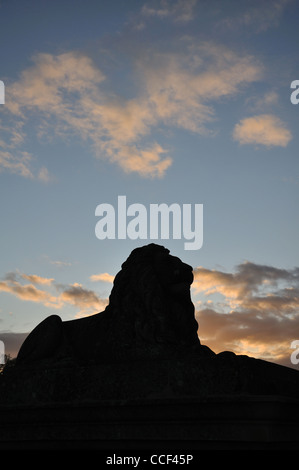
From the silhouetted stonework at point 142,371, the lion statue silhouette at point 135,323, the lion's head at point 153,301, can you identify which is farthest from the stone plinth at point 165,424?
the lion's head at point 153,301

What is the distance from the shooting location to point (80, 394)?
571cm

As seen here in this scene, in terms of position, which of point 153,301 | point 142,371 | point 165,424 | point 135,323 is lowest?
point 165,424

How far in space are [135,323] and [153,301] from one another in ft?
1.10

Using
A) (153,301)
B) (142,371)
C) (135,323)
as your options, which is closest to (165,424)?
(142,371)

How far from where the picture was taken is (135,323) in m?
6.14

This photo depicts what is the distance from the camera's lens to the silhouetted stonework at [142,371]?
4977mm

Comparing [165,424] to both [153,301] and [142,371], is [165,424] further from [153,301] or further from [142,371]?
[153,301]

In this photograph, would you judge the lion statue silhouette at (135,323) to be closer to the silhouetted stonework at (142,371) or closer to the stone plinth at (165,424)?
the silhouetted stonework at (142,371)

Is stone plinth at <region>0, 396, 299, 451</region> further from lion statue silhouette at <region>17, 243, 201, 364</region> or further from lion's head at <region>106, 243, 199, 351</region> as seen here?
lion's head at <region>106, 243, 199, 351</region>

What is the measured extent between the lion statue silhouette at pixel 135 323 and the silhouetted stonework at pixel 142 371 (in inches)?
0.5

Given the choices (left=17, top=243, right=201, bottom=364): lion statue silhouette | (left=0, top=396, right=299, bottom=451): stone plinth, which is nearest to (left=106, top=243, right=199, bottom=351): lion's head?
(left=17, top=243, right=201, bottom=364): lion statue silhouette

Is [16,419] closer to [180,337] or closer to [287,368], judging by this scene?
[180,337]

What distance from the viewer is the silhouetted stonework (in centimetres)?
498

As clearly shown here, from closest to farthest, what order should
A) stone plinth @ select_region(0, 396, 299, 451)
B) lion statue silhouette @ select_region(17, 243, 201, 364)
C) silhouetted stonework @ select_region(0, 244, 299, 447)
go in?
1. stone plinth @ select_region(0, 396, 299, 451)
2. silhouetted stonework @ select_region(0, 244, 299, 447)
3. lion statue silhouette @ select_region(17, 243, 201, 364)
